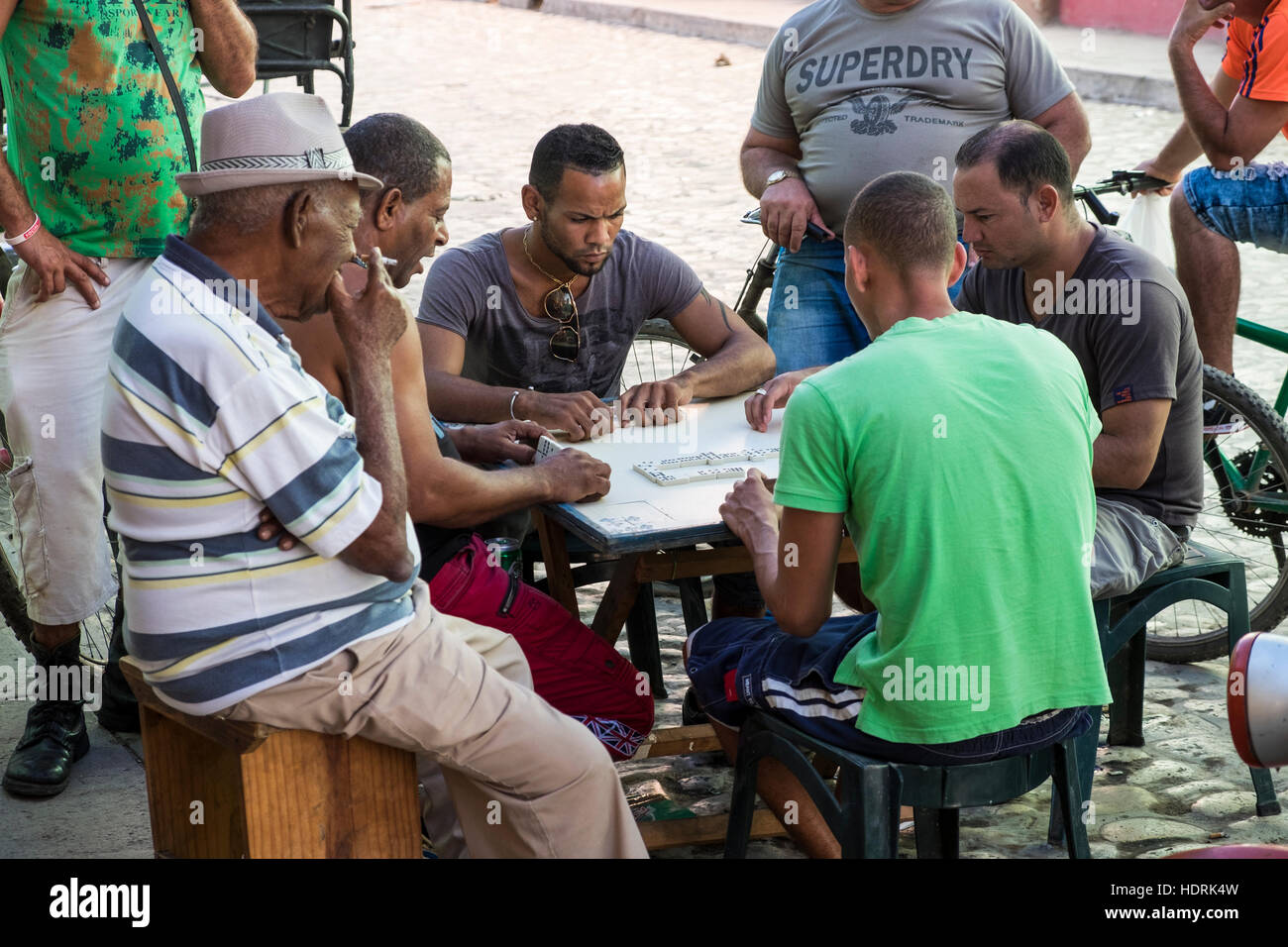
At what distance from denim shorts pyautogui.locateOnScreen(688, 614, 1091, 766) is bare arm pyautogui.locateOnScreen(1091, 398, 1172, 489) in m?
0.68

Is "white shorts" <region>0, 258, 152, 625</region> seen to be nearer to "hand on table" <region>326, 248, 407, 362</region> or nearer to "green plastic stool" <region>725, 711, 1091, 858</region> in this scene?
"hand on table" <region>326, 248, 407, 362</region>

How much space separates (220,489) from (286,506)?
4.2 inches

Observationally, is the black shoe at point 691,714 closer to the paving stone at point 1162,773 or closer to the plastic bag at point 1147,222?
the paving stone at point 1162,773

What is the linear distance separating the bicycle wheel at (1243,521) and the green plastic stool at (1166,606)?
67cm

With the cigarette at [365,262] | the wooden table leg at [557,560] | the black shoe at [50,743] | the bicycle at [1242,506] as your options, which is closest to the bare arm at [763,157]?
the bicycle at [1242,506]

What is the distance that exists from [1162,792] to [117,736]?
8.69ft

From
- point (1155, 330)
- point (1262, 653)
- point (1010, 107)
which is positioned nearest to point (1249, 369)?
point (1010, 107)

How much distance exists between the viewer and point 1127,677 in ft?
12.2

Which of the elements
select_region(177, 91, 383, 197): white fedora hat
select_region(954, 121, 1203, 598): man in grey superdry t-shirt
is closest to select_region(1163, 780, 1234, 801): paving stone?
select_region(954, 121, 1203, 598): man in grey superdry t-shirt

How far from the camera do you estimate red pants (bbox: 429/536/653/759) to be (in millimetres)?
3074

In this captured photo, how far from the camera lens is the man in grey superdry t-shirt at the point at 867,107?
4.32m

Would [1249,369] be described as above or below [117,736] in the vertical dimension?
above

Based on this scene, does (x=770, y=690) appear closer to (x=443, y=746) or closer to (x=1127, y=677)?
(x=443, y=746)
